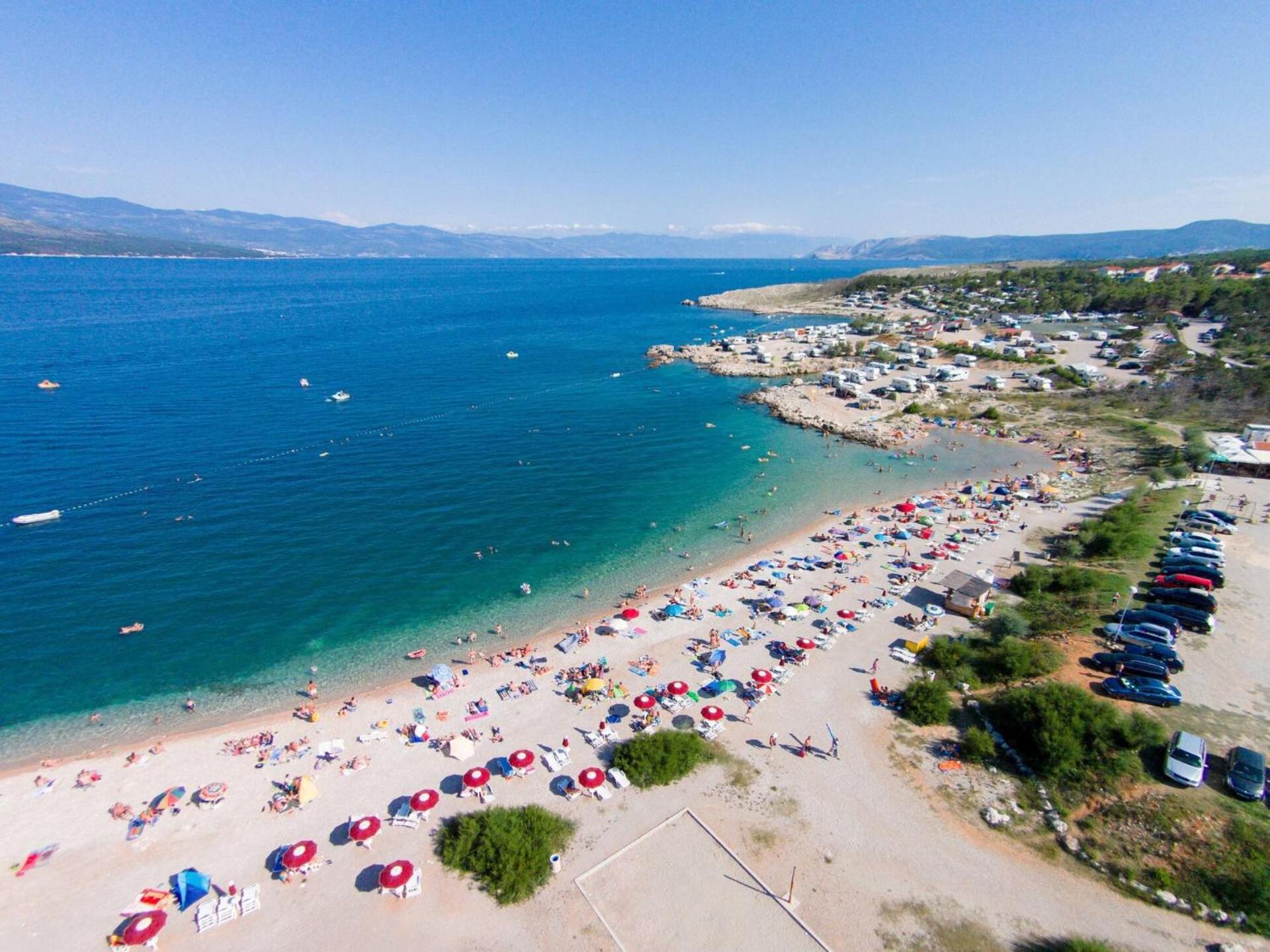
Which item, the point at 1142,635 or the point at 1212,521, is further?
the point at 1212,521

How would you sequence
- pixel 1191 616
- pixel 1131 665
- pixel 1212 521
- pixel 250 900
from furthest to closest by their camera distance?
1. pixel 1212 521
2. pixel 1191 616
3. pixel 1131 665
4. pixel 250 900

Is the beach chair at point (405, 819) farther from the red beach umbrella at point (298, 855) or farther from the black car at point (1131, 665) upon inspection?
the black car at point (1131, 665)

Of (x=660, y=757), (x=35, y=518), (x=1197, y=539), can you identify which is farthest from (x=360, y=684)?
(x=1197, y=539)

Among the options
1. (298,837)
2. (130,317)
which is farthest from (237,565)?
(130,317)

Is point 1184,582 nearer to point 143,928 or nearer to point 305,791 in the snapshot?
point 305,791

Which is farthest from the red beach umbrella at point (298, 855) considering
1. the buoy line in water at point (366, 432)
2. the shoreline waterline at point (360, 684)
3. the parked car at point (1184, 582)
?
the parked car at point (1184, 582)

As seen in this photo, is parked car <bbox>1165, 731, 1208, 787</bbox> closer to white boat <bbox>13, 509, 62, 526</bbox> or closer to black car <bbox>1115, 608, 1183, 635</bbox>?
black car <bbox>1115, 608, 1183, 635</bbox>

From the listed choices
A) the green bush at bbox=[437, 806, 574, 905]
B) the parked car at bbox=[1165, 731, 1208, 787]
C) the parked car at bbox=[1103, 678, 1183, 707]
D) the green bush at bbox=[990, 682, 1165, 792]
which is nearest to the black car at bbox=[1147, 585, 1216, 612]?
the parked car at bbox=[1103, 678, 1183, 707]

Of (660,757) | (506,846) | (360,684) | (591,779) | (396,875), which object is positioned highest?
(660,757)
